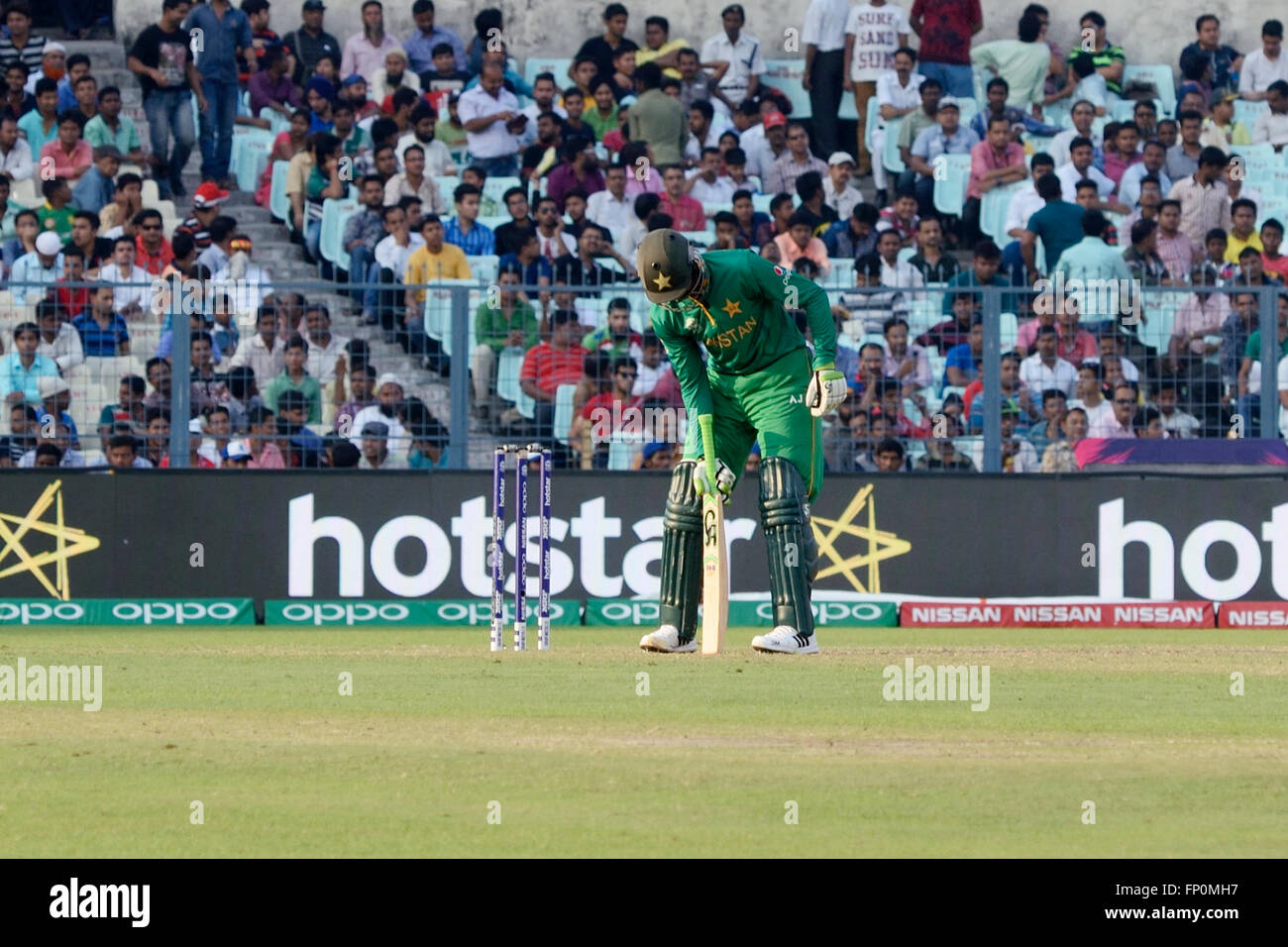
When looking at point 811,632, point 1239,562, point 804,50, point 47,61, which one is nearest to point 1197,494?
point 1239,562

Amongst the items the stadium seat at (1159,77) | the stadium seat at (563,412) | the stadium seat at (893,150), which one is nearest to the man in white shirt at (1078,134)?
the stadium seat at (893,150)

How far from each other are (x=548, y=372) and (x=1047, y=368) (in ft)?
14.5

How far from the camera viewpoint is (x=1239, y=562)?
18.5 m

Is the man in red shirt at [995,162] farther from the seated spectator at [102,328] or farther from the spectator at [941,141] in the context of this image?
the seated spectator at [102,328]

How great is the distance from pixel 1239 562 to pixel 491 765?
12.0 metres

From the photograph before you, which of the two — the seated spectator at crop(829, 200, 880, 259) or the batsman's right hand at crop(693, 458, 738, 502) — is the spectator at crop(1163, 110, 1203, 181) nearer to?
the seated spectator at crop(829, 200, 880, 259)

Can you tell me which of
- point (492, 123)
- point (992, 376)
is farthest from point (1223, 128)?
point (992, 376)

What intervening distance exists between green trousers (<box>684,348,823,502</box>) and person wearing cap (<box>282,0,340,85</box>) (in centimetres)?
1503

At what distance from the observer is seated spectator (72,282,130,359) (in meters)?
18.2

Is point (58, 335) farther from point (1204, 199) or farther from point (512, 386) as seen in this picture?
point (1204, 199)

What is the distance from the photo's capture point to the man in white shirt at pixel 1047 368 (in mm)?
18641

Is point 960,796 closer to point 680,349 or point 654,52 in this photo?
point 680,349

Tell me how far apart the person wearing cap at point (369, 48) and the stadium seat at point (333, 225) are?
299 cm

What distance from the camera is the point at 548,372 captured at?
18359mm
